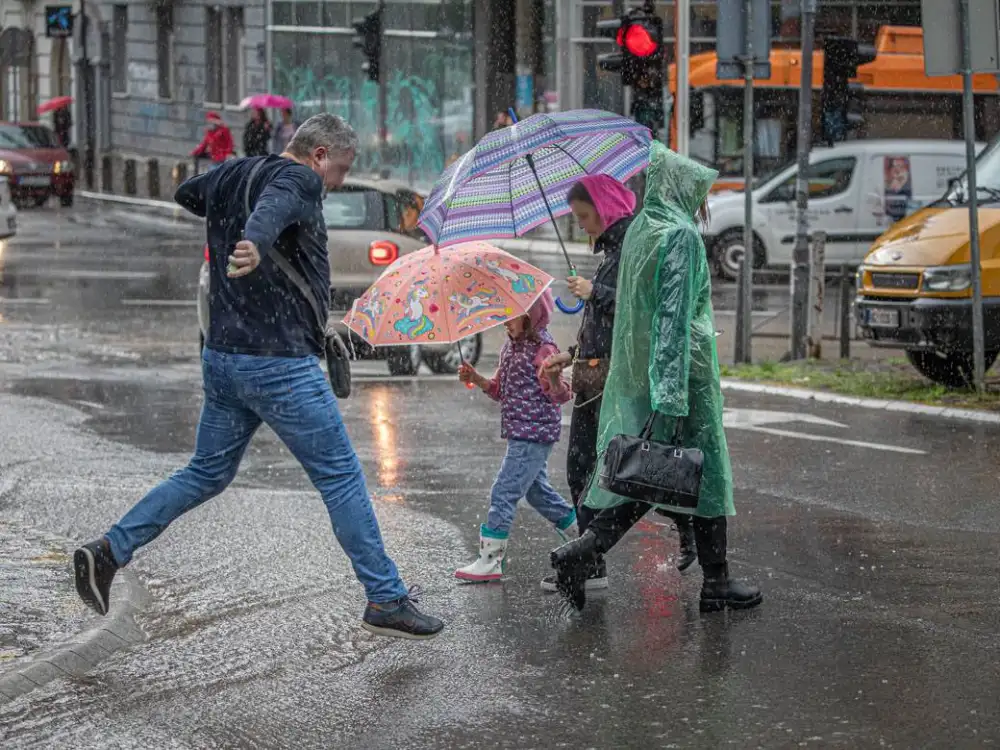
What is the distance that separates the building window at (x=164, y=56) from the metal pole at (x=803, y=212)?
3741cm

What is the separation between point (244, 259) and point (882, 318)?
28.2 ft

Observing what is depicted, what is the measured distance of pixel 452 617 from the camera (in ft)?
22.6

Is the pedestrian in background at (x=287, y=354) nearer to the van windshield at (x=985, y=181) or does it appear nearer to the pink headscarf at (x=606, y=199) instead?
the pink headscarf at (x=606, y=199)

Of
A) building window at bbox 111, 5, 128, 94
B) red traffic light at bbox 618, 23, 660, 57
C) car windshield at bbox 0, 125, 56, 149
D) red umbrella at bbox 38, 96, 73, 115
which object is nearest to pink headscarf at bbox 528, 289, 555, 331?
red traffic light at bbox 618, 23, 660, 57

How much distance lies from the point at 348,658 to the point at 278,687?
40 cm

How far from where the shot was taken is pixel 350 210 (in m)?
16.0

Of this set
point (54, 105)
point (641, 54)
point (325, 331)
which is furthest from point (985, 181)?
point (54, 105)

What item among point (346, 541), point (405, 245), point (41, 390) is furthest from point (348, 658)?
point (405, 245)

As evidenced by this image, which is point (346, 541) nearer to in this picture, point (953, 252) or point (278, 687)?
point (278, 687)

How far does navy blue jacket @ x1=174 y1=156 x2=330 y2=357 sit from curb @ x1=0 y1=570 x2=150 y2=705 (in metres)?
1.08

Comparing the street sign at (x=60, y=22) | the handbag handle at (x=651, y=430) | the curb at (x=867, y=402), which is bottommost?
the curb at (x=867, y=402)

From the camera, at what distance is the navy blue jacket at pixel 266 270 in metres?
6.23

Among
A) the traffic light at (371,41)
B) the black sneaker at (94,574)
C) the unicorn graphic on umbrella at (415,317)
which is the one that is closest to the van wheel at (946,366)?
the unicorn graphic on umbrella at (415,317)

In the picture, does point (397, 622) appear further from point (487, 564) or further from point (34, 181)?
point (34, 181)
